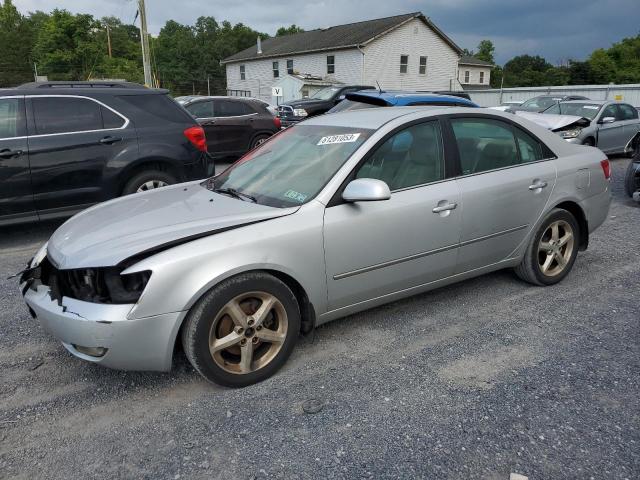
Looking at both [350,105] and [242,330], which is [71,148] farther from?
[350,105]

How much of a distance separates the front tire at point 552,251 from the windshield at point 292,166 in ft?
6.11

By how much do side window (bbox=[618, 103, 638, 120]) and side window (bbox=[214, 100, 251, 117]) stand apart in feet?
30.8

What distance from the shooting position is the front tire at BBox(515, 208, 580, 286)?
431 centimetres

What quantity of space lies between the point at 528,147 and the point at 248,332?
9.36 feet

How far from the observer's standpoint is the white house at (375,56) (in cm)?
3319

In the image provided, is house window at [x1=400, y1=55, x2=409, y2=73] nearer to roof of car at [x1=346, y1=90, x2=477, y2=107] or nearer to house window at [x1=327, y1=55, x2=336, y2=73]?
house window at [x1=327, y1=55, x2=336, y2=73]

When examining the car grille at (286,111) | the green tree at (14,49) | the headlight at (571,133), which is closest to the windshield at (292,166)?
the headlight at (571,133)

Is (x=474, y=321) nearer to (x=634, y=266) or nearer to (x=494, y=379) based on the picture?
(x=494, y=379)

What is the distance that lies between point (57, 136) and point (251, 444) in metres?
4.71

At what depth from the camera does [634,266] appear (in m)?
5.00

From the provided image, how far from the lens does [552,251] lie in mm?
4430

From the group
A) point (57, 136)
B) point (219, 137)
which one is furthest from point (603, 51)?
point (57, 136)

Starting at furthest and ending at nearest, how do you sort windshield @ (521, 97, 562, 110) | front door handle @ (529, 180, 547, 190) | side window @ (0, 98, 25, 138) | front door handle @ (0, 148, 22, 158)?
windshield @ (521, 97, 562, 110) < side window @ (0, 98, 25, 138) < front door handle @ (0, 148, 22, 158) < front door handle @ (529, 180, 547, 190)

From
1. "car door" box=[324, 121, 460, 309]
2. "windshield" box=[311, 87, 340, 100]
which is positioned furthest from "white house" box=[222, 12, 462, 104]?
"car door" box=[324, 121, 460, 309]
